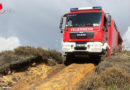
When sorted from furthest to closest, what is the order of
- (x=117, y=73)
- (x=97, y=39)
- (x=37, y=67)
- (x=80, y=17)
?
(x=37, y=67) → (x=80, y=17) → (x=97, y=39) → (x=117, y=73)

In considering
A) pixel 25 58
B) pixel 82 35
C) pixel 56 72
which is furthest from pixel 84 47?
pixel 25 58

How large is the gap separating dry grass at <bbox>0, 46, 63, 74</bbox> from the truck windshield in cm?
353

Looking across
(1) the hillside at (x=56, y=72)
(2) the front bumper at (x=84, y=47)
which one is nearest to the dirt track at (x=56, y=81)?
(1) the hillside at (x=56, y=72)

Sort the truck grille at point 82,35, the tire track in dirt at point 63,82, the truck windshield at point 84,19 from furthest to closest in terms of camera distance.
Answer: the truck windshield at point 84,19 → the truck grille at point 82,35 → the tire track in dirt at point 63,82

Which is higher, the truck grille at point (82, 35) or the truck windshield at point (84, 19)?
the truck windshield at point (84, 19)

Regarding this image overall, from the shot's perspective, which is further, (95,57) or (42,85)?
(95,57)

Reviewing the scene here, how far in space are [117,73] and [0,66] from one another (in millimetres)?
8645

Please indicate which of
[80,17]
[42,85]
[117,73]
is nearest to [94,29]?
[80,17]

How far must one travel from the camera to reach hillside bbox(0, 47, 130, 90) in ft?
24.4

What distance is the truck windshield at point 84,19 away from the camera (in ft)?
39.1

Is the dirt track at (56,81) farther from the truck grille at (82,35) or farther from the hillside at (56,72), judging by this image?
the truck grille at (82,35)

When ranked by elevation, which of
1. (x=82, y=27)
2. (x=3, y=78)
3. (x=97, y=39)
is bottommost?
(x=3, y=78)

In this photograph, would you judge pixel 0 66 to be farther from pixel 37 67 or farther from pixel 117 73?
pixel 117 73

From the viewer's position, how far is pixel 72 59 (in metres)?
13.3
